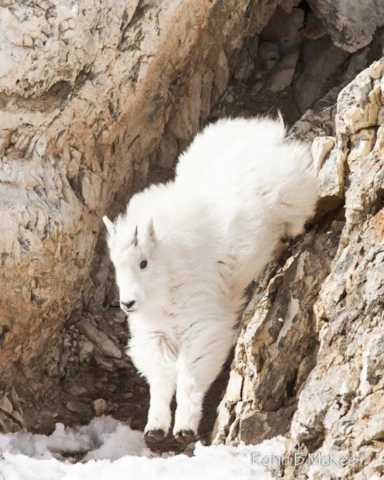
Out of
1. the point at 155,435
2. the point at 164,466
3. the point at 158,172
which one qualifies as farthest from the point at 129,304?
the point at 158,172

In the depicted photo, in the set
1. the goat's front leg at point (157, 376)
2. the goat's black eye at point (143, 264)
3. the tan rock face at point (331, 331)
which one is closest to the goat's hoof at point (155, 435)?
the goat's front leg at point (157, 376)

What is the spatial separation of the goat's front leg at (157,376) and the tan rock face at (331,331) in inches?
16.0

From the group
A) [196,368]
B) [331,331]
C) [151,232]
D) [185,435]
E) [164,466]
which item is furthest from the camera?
[151,232]

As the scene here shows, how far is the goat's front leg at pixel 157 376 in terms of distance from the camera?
7773mm

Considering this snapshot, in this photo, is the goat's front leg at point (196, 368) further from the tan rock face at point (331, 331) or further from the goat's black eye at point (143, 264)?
the goat's black eye at point (143, 264)

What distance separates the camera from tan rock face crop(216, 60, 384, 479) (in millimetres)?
5645

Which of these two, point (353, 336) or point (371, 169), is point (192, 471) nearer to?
point (353, 336)

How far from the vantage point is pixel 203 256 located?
26.3 feet

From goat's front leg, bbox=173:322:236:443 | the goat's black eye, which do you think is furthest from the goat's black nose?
goat's front leg, bbox=173:322:236:443

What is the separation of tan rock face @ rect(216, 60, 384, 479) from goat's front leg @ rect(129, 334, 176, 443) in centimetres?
41

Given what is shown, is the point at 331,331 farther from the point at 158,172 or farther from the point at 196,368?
the point at 158,172

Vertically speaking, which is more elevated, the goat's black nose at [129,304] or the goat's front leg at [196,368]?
the goat's black nose at [129,304]

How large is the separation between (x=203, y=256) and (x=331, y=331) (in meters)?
2.00

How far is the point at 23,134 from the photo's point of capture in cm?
907
